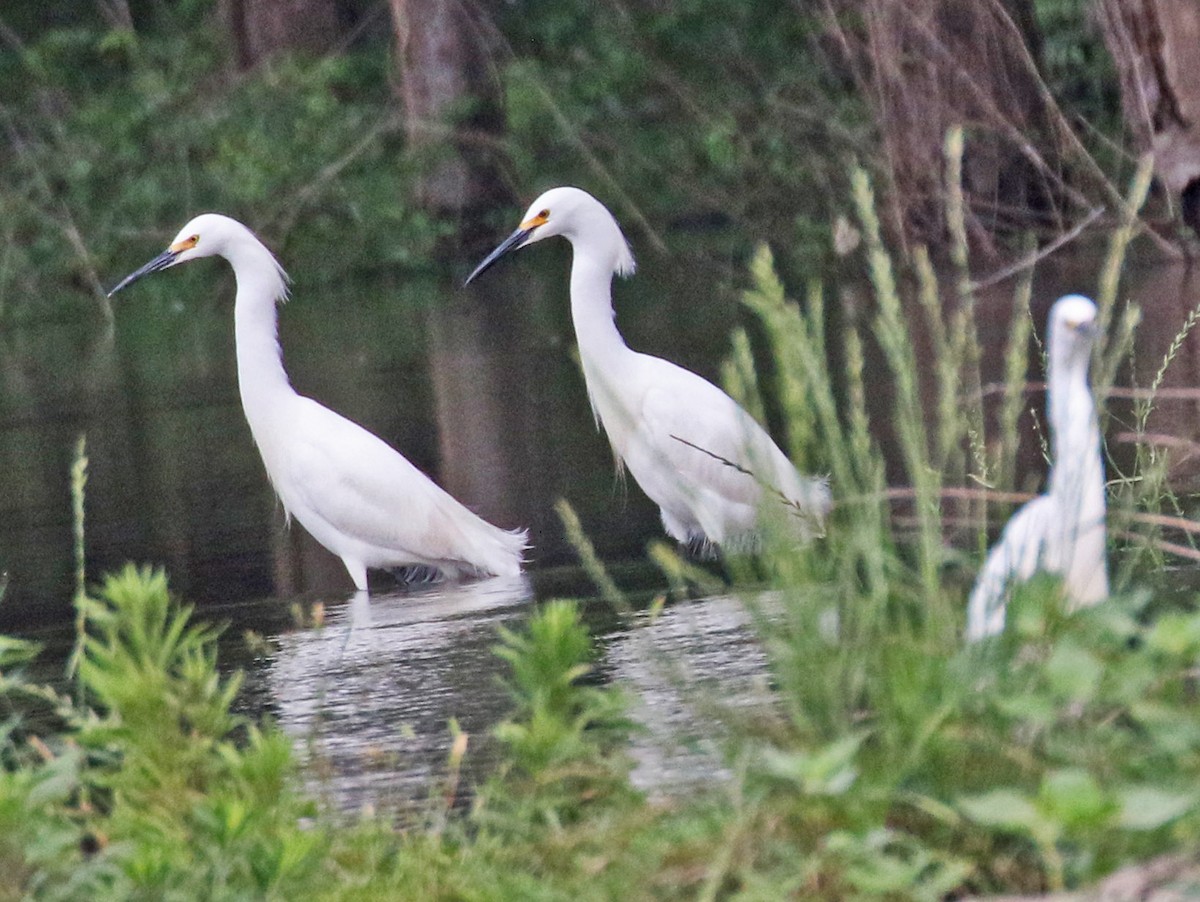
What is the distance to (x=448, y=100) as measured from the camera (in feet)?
60.2

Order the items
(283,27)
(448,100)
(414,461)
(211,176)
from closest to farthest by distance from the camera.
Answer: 1. (414,461)
2. (448,100)
3. (211,176)
4. (283,27)

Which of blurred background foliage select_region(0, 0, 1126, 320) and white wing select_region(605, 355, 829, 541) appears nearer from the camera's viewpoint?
white wing select_region(605, 355, 829, 541)

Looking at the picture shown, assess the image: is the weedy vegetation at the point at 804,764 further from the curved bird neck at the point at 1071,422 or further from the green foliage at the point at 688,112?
the green foliage at the point at 688,112

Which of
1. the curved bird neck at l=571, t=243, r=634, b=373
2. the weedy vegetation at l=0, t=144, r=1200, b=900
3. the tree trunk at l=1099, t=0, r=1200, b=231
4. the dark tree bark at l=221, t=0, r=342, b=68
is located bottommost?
the weedy vegetation at l=0, t=144, r=1200, b=900

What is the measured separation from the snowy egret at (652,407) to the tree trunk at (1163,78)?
302 cm

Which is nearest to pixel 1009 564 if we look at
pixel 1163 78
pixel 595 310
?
pixel 595 310

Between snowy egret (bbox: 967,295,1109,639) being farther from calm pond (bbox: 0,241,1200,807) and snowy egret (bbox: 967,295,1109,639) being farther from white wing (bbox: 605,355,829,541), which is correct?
white wing (bbox: 605,355,829,541)

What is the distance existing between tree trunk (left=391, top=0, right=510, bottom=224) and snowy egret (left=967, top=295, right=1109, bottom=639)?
13485 mm

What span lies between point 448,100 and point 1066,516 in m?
15.5

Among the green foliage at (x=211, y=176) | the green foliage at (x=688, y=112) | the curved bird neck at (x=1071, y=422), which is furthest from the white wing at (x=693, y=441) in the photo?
the green foliage at (x=211, y=176)

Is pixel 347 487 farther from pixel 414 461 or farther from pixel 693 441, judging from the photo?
pixel 414 461

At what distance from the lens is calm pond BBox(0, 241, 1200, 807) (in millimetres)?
4711

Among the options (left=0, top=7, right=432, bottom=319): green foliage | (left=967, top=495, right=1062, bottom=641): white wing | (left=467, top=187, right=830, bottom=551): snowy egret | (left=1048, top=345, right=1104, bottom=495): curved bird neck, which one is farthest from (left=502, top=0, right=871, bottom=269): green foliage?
(left=967, top=495, right=1062, bottom=641): white wing

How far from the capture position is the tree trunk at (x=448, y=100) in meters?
18.1
